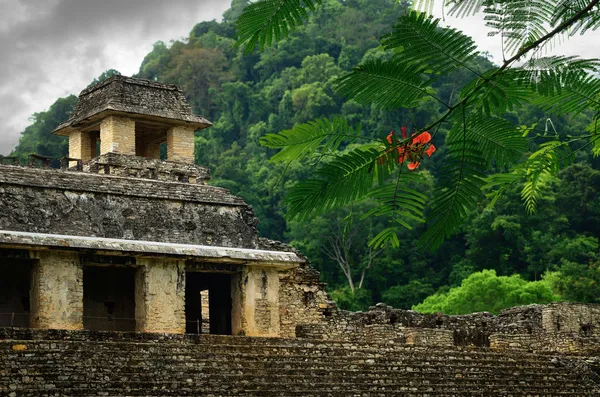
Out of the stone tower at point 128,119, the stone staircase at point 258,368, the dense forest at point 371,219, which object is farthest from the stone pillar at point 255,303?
the dense forest at point 371,219

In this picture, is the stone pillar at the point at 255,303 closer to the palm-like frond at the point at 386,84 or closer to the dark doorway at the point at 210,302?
the dark doorway at the point at 210,302

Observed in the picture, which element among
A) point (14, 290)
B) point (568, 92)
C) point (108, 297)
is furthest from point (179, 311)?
point (568, 92)

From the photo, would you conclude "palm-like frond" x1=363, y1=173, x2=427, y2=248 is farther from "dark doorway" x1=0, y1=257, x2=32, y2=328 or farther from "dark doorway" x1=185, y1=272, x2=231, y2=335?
"dark doorway" x1=185, y1=272, x2=231, y2=335

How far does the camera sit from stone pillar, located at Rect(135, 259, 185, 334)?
657 inches

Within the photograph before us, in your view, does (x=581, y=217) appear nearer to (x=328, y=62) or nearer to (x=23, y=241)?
(x=328, y=62)

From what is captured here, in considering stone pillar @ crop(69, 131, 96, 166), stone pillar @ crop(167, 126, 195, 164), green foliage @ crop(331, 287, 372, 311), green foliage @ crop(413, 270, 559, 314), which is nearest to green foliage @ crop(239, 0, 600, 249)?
stone pillar @ crop(167, 126, 195, 164)

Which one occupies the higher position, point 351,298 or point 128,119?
point 128,119

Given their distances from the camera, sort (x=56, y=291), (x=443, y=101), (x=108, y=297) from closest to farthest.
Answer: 1. (x=443, y=101)
2. (x=56, y=291)
3. (x=108, y=297)

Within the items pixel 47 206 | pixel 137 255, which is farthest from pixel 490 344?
pixel 47 206

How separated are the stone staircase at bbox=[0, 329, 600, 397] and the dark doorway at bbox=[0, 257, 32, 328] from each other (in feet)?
12.5

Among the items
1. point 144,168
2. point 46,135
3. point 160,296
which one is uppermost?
point 46,135

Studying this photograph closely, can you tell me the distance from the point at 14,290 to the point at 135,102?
4151mm

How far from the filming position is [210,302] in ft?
66.1

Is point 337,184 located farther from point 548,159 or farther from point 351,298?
point 351,298
